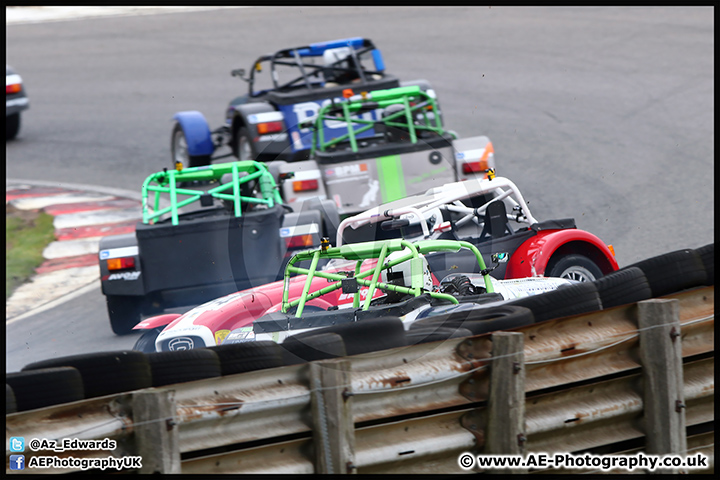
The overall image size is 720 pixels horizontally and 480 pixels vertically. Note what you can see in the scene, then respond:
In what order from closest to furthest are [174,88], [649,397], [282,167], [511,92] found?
1. [649,397]
2. [282,167]
3. [511,92]
4. [174,88]

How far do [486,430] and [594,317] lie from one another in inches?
31.9

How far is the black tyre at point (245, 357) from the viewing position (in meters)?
→ 3.78

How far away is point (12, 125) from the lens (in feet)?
44.6

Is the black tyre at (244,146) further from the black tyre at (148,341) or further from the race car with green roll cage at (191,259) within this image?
the black tyre at (148,341)

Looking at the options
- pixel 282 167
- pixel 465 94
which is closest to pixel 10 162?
pixel 282 167

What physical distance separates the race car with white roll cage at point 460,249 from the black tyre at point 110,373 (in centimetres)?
211

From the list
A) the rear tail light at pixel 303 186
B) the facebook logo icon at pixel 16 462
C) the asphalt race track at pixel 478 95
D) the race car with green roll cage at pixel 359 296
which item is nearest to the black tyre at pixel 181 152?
the asphalt race track at pixel 478 95

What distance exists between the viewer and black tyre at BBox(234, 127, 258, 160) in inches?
424

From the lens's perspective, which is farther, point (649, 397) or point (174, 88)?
point (174, 88)

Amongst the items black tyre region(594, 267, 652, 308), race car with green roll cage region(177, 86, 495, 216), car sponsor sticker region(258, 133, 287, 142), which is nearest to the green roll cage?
black tyre region(594, 267, 652, 308)

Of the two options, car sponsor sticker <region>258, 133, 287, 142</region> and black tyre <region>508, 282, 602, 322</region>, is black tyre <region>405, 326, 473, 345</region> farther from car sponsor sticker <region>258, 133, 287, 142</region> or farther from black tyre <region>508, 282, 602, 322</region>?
car sponsor sticker <region>258, 133, 287, 142</region>

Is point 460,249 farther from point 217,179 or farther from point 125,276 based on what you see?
point 217,179
